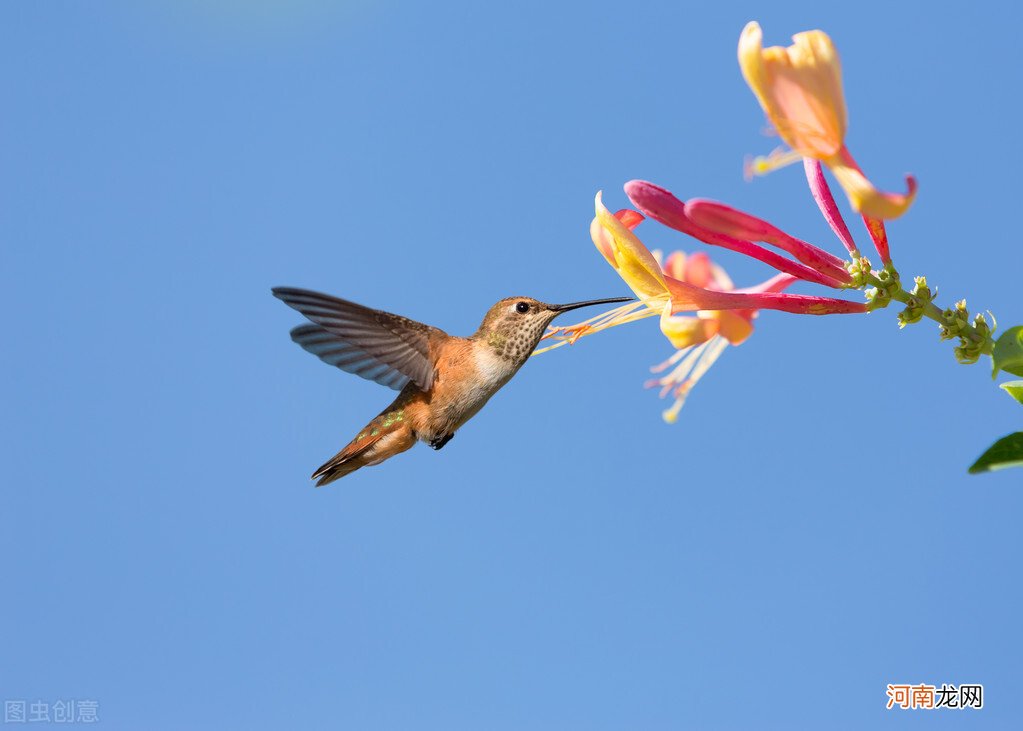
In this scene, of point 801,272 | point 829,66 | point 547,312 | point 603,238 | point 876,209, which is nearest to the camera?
point 876,209

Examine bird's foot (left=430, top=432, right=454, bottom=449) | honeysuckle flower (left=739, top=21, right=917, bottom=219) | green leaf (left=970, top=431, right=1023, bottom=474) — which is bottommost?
green leaf (left=970, top=431, right=1023, bottom=474)

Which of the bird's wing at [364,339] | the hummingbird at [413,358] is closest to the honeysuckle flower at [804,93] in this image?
the hummingbird at [413,358]

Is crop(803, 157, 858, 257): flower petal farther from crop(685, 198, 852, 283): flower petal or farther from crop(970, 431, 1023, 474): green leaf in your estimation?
crop(970, 431, 1023, 474): green leaf

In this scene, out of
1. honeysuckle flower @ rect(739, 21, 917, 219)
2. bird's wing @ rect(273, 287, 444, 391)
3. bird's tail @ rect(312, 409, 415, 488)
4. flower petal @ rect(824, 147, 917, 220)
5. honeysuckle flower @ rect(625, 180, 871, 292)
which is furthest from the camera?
bird's tail @ rect(312, 409, 415, 488)

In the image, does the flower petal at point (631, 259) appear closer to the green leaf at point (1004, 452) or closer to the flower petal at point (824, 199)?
the flower petal at point (824, 199)

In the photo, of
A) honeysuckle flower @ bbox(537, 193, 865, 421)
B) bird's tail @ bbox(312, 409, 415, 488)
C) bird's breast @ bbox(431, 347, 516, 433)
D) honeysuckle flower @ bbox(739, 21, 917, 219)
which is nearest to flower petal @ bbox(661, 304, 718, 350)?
honeysuckle flower @ bbox(537, 193, 865, 421)

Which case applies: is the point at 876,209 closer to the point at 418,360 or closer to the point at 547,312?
the point at 547,312

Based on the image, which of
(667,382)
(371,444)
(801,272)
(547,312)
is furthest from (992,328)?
(371,444)
